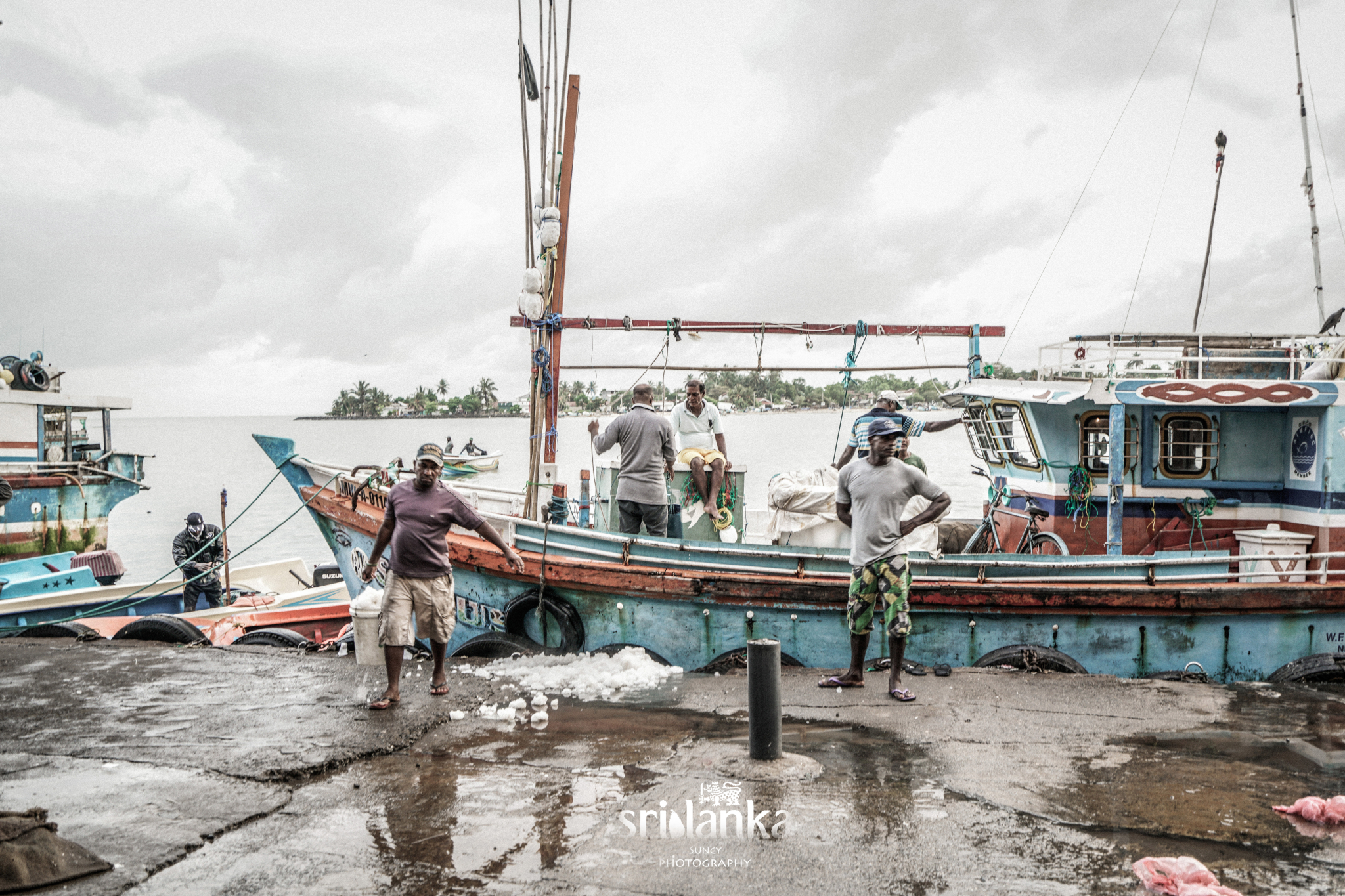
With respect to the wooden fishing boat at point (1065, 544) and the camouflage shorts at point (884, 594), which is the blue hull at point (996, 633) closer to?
the wooden fishing boat at point (1065, 544)

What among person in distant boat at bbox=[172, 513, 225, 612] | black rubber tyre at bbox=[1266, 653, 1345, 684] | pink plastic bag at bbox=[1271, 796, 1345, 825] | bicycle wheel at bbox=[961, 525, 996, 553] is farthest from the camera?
person in distant boat at bbox=[172, 513, 225, 612]

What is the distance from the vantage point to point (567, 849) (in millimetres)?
3758

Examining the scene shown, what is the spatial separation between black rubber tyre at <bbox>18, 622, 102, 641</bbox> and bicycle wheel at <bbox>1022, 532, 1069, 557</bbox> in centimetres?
935

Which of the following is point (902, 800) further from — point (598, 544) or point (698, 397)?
point (698, 397)

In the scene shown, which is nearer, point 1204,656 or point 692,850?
point 692,850

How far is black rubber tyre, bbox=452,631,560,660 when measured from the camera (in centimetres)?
740

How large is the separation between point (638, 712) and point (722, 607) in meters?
1.99

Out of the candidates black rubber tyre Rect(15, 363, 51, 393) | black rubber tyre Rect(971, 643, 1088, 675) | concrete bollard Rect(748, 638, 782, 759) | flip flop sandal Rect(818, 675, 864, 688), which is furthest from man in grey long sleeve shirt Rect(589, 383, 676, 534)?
black rubber tyre Rect(15, 363, 51, 393)

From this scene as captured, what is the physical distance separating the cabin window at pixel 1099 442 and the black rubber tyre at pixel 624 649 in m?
4.56

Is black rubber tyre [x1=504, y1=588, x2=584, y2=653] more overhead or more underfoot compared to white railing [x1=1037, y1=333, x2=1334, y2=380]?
more underfoot

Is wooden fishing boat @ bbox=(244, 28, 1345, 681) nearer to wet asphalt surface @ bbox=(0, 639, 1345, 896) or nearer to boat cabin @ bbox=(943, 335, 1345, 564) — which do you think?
boat cabin @ bbox=(943, 335, 1345, 564)

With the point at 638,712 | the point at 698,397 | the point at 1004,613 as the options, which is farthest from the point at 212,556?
the point at 1004,613

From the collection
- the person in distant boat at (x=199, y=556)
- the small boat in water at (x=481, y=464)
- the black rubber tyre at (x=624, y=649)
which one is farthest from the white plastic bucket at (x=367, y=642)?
the small boat in water at (x=481, y=464)

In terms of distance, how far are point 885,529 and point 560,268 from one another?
17.0 ft
